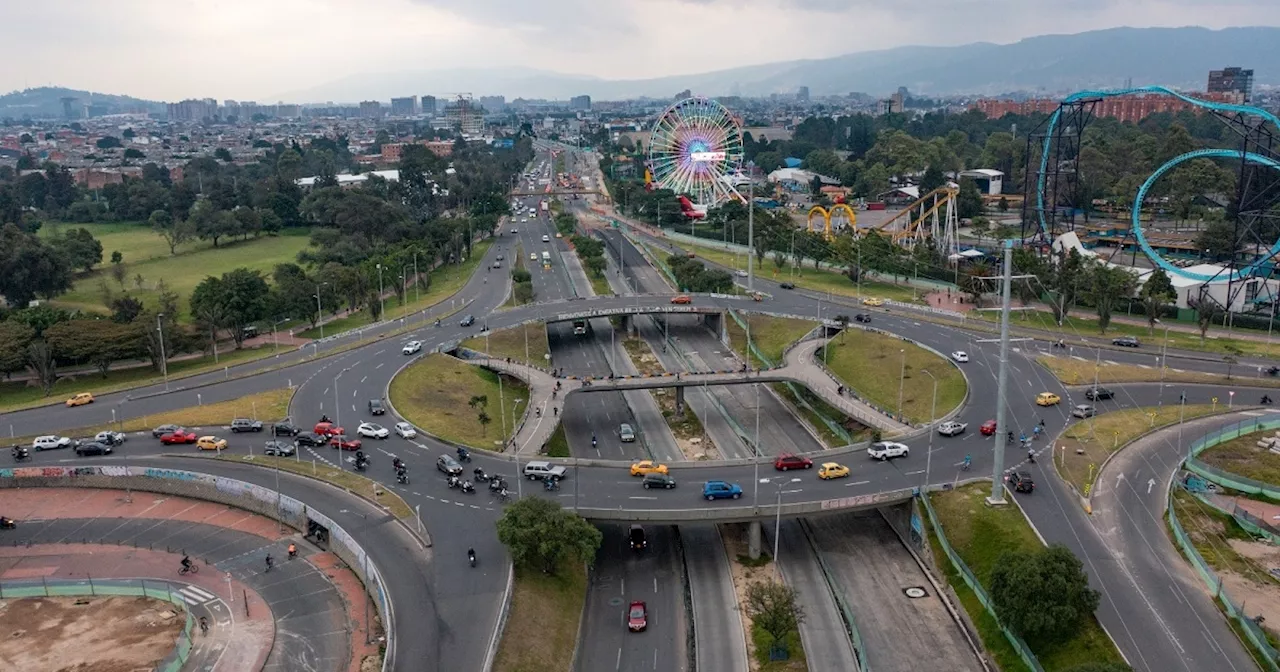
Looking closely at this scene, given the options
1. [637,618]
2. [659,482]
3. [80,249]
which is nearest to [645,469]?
[659,482]

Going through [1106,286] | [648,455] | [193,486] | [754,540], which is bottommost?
[648,455]

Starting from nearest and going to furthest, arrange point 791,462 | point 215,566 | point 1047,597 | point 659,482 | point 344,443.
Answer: point 1047,597, point 215,566, point 659,482, point 791,462, point 344,443

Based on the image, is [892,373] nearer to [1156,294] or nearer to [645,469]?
[645,469]

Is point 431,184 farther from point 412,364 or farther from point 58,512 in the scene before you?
point 58,512

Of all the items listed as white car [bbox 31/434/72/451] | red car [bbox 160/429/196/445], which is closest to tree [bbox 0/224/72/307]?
white car [bbox 31/434/72/451]

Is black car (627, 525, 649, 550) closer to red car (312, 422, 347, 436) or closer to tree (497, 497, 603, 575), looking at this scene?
tree (497, 497, 603, 575)

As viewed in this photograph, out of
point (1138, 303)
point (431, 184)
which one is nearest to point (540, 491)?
point (1138, 303)
